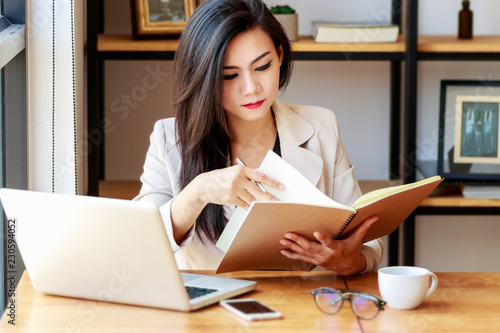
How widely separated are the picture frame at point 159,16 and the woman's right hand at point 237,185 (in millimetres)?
1056

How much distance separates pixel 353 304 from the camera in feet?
3.89

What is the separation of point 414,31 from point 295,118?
0.68m

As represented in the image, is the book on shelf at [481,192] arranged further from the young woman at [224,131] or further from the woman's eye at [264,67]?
the woman's eye at [264,67]

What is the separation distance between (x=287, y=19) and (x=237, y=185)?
1118 mm

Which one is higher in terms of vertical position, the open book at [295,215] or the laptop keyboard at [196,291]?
the open book at [295,215]

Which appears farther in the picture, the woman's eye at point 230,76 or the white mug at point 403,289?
the woman's eye at point 230,76

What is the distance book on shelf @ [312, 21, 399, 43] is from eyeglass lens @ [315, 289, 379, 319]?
132cm

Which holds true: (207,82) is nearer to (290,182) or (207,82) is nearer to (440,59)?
(290,182)

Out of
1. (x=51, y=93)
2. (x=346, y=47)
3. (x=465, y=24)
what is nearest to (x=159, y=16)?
(x=51, y=93)

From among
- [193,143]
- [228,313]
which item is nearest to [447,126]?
[193,143]

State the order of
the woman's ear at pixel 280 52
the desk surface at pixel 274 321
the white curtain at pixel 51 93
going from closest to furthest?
the desk surface at pixel 274 321
the woman's ear at pixel 280 52
the white curtain at pixel 51 93

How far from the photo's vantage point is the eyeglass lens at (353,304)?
1179mm

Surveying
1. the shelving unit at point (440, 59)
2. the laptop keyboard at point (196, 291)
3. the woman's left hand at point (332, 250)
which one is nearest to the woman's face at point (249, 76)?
the woman's left hand at point (332, 250)

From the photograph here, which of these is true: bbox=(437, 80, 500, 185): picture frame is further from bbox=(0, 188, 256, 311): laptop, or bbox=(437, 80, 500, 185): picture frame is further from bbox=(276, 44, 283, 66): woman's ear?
bbox=(0, 188, 256, 311): laptop
